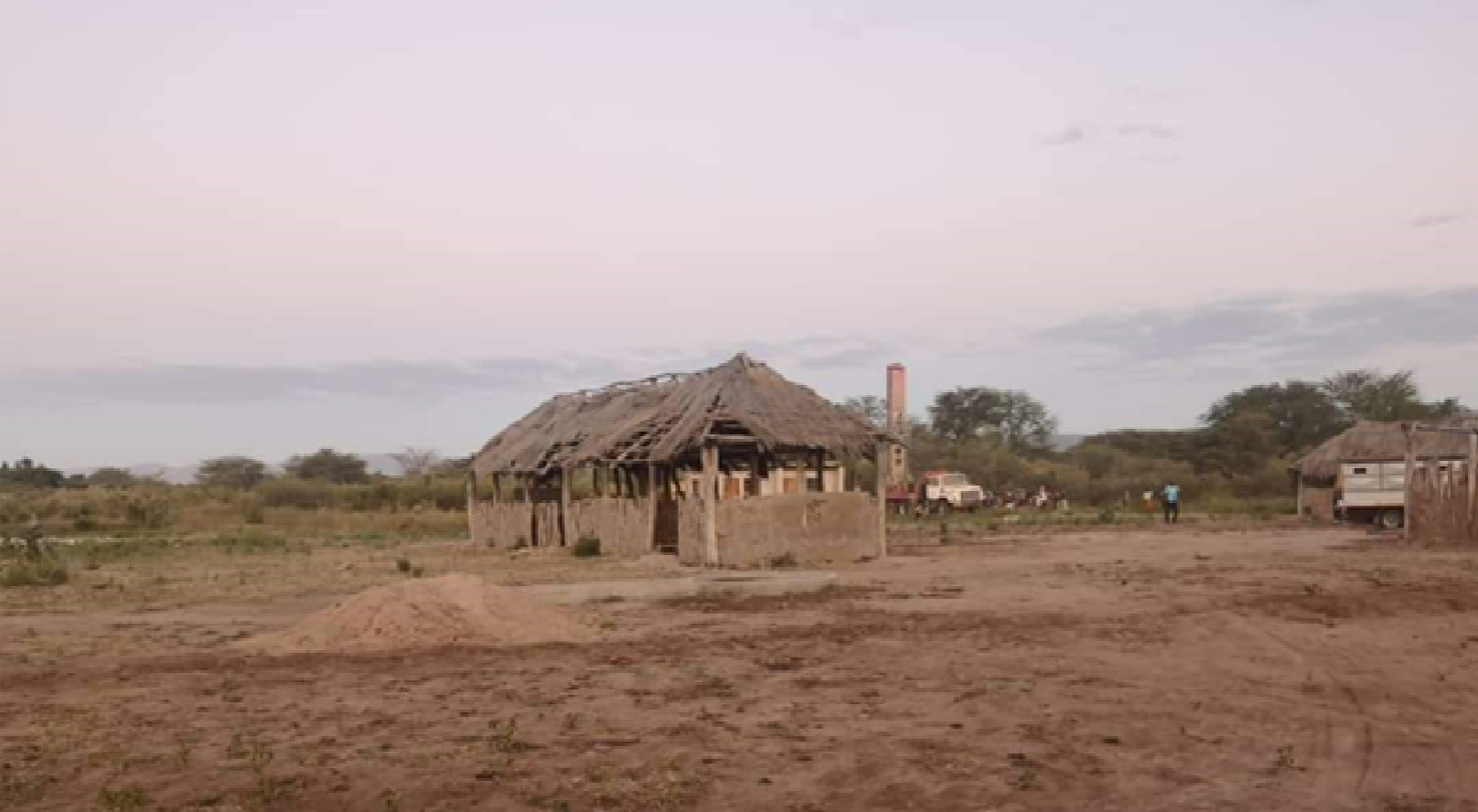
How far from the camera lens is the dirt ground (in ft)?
22.2

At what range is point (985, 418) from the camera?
81.2 metres

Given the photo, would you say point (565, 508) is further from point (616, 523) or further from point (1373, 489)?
point (1373, 489)

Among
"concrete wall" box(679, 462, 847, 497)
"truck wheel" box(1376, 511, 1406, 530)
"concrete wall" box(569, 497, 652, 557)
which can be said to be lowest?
"truck wheel" box(1376, 511, 1406, 530)

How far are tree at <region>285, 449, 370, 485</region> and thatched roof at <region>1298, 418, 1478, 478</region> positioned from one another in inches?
2191

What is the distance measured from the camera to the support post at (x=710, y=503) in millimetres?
22156

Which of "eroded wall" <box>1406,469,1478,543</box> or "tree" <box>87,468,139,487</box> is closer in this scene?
"eroded wall" <box>1406,469,1478,543</box>

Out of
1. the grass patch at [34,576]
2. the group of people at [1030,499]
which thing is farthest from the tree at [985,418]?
the grass patch at [34,576]

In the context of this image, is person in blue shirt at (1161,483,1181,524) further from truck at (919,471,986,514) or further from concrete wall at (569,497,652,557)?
concrete wall at (569,497,652,557)

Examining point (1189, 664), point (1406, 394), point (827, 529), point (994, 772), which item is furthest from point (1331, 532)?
point (1406, 394)

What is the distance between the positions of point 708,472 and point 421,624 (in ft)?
34.1

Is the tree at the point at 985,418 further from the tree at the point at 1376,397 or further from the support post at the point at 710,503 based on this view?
the support post at the point at 710,503

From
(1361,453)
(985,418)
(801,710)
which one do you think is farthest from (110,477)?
(801,710)

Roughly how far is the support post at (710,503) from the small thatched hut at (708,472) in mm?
22

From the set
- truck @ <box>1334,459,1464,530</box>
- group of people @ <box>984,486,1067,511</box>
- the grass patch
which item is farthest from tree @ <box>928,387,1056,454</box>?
the grass patch
